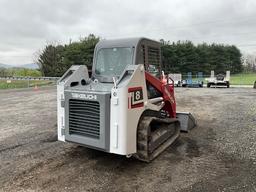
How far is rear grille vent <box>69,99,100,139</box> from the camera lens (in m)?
4.59

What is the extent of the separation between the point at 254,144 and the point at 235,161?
4.23ft

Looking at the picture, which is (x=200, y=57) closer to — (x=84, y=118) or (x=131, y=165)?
(x=131, y=165)

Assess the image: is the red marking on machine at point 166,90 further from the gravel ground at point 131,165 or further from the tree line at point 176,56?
the tree line at point 176,56

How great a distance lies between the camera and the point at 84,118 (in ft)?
15.6

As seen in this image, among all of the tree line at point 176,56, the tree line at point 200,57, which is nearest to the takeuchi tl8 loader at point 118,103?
the tree line at point 176,56

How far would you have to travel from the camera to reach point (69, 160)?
5223 mm

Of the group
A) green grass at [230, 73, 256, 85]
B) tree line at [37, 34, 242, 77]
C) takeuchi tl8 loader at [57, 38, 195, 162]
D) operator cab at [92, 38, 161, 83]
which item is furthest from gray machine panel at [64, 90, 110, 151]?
green grass at [230, 73, 256, 85]

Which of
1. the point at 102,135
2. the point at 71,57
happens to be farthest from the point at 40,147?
the point at 71,57

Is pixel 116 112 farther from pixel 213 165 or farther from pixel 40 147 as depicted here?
pixel 40 147

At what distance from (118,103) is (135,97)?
0.38 metres

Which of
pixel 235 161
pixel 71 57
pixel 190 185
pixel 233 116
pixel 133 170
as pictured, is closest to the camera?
pixel 190 185

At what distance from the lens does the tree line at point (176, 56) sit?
106 feet

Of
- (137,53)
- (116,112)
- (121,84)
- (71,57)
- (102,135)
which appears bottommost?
(102,135)

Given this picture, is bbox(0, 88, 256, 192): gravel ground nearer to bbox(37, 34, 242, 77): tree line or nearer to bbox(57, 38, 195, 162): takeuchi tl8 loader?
bbox(57, 38, 195, 162): takeuchi tl8 loader
